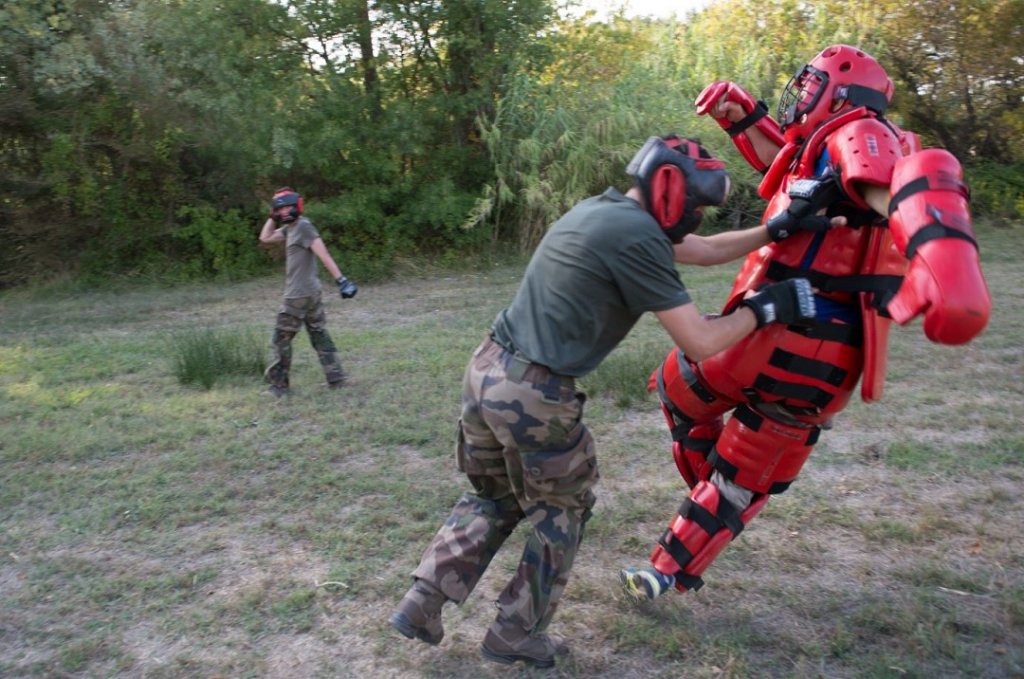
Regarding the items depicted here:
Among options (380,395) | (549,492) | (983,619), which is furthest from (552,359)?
(380,395)

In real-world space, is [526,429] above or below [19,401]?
above

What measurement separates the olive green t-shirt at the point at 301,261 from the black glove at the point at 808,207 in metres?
4.70

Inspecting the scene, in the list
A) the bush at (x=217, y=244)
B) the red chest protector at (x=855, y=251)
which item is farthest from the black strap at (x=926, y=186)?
the bush at (x=217, y=244)

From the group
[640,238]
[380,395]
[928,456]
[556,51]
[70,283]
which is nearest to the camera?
[640,238]

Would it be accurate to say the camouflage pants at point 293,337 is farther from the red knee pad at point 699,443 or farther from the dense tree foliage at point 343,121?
the dense tree foliage at point 343,121

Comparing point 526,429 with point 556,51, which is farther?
point 556,51

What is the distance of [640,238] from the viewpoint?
287cm

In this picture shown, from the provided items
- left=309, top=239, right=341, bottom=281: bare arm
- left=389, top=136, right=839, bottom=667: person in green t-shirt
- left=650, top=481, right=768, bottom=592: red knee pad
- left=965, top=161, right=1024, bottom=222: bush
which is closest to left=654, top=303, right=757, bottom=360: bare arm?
left=389, top=136, right=839, bottom=667: person in green t-shirt

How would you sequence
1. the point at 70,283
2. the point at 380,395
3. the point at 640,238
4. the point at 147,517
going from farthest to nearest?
1. the point at 70,283
2. the point at 380,395
3. the point at 147,517
4. the point at 640,238

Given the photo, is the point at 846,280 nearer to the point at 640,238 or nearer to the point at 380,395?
the point at 640,238

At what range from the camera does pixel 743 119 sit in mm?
4070

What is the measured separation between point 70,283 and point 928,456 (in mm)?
12370

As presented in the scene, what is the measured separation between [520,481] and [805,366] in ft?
3.74

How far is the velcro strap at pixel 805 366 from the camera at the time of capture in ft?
10.8
